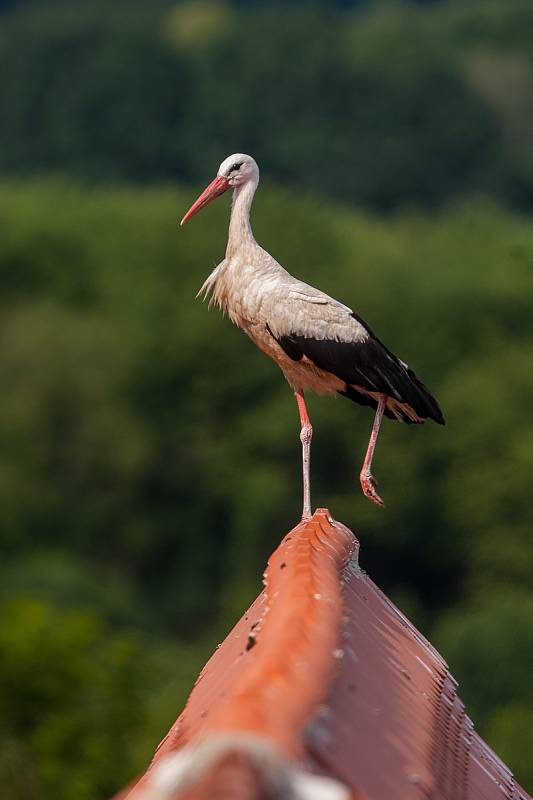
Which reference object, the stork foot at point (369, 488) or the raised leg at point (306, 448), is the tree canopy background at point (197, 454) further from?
the stork foot at point (369, 488)

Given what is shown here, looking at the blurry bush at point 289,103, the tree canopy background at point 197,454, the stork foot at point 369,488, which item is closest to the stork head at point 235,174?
the stork foot at point 369,488

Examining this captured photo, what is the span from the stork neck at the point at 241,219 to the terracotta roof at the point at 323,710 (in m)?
3.37

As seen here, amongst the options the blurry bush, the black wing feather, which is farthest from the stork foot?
the blurry bush

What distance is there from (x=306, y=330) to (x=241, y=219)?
2.07ft

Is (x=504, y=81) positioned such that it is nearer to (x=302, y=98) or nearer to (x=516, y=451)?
(x=302, y=98)

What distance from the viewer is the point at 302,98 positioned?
318 feet

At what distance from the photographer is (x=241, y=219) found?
10.9 m

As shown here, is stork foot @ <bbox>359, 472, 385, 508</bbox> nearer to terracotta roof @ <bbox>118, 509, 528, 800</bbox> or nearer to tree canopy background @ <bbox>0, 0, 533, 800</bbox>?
terracotta roof @ <bbox>118, 509, 528, 800</bbox>

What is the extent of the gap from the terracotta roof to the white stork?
3.13m

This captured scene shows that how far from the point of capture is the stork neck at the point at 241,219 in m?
10.8

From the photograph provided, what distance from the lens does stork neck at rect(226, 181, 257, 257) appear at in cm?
1082

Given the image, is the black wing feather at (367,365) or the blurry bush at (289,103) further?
the blurry bush at (289,103)

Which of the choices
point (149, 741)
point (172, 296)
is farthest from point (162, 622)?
point (149, 741)

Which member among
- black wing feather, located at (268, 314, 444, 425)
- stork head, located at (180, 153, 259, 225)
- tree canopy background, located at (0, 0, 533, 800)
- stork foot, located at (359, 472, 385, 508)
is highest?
tree canopy background, located at (0, 0, 533, 800)
